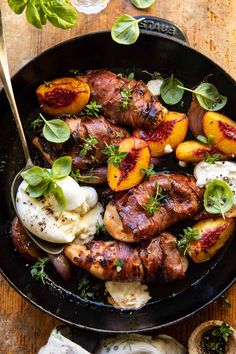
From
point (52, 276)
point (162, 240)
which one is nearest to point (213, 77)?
point (162, 240)

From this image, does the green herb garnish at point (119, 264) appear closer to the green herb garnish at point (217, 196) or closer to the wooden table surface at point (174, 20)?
the green herb garnish at point (217, 196)

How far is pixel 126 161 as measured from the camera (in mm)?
3096

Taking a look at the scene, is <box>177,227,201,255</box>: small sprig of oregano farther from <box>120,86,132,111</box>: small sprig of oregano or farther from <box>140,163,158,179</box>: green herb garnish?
<box>120,86,132,111</box>: small sprig of oregano

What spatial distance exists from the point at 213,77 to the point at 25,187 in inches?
42.7

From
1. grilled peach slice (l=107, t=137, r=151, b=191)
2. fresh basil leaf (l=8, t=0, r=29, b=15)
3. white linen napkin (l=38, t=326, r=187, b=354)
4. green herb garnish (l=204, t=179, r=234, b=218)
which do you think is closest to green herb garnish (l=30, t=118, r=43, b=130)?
grilled peach slice (l=107, t=137, r=151, b=191)

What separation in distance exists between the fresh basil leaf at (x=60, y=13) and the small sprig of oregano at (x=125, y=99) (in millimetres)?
405

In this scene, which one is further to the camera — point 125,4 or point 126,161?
point 125,4

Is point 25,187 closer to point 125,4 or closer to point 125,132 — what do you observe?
point 125,132

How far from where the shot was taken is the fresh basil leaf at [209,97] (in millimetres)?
3178

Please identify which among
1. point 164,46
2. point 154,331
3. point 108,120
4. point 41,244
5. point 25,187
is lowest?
point 154,331

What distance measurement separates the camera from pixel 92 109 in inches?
124

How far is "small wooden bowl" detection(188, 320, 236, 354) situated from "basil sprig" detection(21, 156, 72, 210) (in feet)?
2.88

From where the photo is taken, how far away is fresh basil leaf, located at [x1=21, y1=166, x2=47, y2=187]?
9.89ft

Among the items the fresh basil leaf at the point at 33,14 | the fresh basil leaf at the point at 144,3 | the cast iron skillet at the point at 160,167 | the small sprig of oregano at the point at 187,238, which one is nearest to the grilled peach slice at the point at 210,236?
the small sprig of oregano at the point at 187,238
